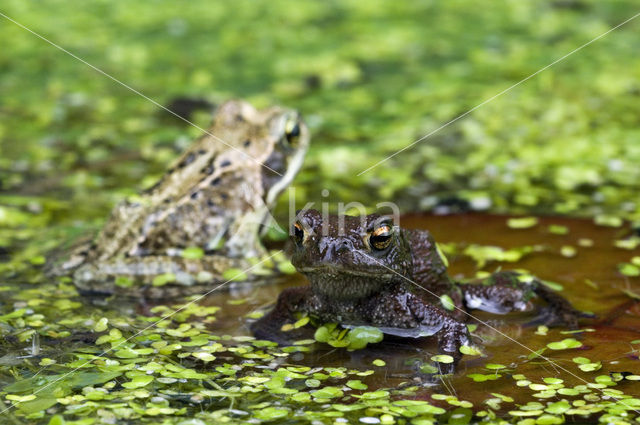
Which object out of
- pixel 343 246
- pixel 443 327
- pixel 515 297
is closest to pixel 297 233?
pixel 343 246

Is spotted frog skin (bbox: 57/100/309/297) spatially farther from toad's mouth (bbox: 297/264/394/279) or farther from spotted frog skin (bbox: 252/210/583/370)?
toad's mouth (bbox: 297/264/394/279)

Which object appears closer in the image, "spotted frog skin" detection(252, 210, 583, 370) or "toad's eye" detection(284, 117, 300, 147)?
"spotted frog skin" detection(252, 210, 583, 370)

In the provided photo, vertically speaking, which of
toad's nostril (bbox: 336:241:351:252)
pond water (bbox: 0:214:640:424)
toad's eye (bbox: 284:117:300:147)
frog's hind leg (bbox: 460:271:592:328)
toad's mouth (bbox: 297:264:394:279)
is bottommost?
pond water (bbox: 0:214:640:424)

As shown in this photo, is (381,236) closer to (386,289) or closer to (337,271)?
(337,271)

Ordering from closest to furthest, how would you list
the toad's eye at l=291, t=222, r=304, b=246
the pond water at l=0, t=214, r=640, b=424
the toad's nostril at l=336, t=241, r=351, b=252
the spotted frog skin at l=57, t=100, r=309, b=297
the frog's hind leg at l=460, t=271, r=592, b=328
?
the pond water at l=0, t=214, r=640, b=424 → the toad's nostril at l=336, t=241, r=351, b=252 → the toad's eye at l=291, t=222, r=304, b=246 → the frog's hind leg at l=460, t=271, r=592, b=328 → the spotted frog skin at l=57, t=100, r=309, b=297

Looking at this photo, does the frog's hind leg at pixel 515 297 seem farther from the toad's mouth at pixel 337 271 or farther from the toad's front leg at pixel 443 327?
the toad's mouth at pixel 337 271

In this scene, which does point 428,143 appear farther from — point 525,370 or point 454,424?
point 454,424

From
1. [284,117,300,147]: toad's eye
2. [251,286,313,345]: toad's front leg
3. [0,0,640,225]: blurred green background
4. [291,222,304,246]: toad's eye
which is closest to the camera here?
[291,222,304,246]: toad's eye

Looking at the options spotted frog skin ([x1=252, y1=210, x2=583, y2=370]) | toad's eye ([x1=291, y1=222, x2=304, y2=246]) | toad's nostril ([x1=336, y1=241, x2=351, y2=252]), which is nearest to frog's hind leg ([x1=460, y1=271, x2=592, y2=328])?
spotted frog skin ([x1=252, y1=210, x2=583, y2=370])
